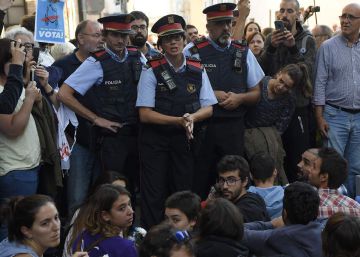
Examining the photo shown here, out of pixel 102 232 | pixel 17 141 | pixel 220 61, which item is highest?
pixel 220 61

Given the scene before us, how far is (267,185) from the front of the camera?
6586mm

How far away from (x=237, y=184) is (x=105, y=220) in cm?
149

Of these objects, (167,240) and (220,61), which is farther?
(220,61)

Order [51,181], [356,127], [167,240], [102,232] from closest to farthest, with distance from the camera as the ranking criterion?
[167,240], [102,232], [51,181], [356,127]

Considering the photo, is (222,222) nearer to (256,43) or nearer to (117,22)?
(117,22)

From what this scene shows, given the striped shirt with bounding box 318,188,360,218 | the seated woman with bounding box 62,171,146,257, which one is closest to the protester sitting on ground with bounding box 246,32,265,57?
the striped shirt with bounding box 318,188,360,218

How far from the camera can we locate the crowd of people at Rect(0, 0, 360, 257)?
5.03m

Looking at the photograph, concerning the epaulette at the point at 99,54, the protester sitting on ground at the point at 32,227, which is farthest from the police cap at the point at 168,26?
the protester sitting on ground at the point at 32,227

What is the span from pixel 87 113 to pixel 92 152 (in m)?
0.42

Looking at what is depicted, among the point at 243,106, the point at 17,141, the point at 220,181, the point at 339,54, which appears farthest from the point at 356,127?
the point at 17,141

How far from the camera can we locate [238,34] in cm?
829

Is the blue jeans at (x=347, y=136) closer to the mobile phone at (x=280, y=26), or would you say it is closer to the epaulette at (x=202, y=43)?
the mobile phone at (x=280, y=26)

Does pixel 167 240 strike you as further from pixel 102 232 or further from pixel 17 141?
pixel 17 141

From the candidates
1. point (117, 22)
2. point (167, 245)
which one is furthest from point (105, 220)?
point (117, 22)
